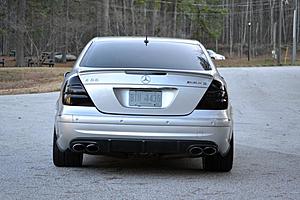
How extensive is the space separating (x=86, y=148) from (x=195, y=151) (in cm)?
110

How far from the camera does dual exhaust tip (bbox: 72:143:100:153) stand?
6.31 metres

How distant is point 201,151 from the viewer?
6.35 metres

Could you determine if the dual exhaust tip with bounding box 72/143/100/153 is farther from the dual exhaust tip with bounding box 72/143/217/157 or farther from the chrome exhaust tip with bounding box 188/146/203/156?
the chrome exhaust tip with bounding box 188/146/203/156

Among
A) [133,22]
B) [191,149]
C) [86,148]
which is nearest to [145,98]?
[191,149]

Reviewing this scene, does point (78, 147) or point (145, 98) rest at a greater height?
point (145, 98)

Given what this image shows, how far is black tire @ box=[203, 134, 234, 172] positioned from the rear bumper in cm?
53

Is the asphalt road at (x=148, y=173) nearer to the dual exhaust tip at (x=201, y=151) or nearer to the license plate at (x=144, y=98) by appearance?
the dual exhaust tip at (x=201, y=151)

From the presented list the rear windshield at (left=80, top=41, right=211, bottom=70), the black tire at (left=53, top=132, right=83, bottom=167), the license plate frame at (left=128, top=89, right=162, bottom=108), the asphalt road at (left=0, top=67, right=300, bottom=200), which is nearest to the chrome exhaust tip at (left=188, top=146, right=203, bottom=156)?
the asphalt road at (left=0, top=67, right=300, bottom=200)

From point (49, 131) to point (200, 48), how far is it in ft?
13.3

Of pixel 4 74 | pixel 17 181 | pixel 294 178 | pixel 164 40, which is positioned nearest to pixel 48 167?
pixel 17 181

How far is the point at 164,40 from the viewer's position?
7543 millimetres

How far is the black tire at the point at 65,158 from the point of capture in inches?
270

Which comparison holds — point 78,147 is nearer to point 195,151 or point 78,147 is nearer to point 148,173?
point 148,173

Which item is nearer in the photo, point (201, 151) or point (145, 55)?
point (201, 151)
